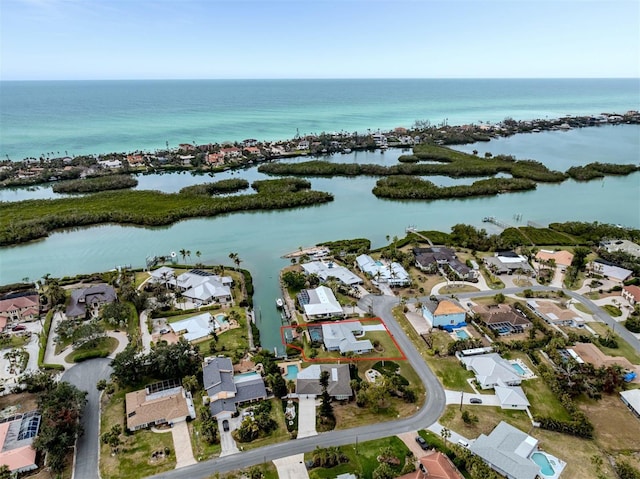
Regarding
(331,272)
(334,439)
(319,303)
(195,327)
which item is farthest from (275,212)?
(334,439)

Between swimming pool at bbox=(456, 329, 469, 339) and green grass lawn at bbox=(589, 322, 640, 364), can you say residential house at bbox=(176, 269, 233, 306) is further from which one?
green grass lawn at bbox=(589, 322, 640, 364)

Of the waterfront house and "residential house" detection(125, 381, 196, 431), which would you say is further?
"residential house" detection(125, 381, 196, 431)

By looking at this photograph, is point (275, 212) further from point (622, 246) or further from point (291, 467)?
point (622, 246)

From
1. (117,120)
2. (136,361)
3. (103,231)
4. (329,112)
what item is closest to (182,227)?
(103,231)

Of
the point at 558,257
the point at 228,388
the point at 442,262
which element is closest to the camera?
the point at 228,388

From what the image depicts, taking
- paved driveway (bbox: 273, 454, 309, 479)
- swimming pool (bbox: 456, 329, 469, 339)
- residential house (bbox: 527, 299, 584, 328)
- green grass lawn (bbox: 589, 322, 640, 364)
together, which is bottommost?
paved driveway (bbox: 273, 454, 309, 479)

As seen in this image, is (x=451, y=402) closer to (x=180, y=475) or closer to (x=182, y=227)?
(x=180, y=475)

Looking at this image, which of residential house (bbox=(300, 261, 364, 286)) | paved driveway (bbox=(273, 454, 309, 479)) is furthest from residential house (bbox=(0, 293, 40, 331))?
paved driveway (bbox=(273, 454, 309, 479))
